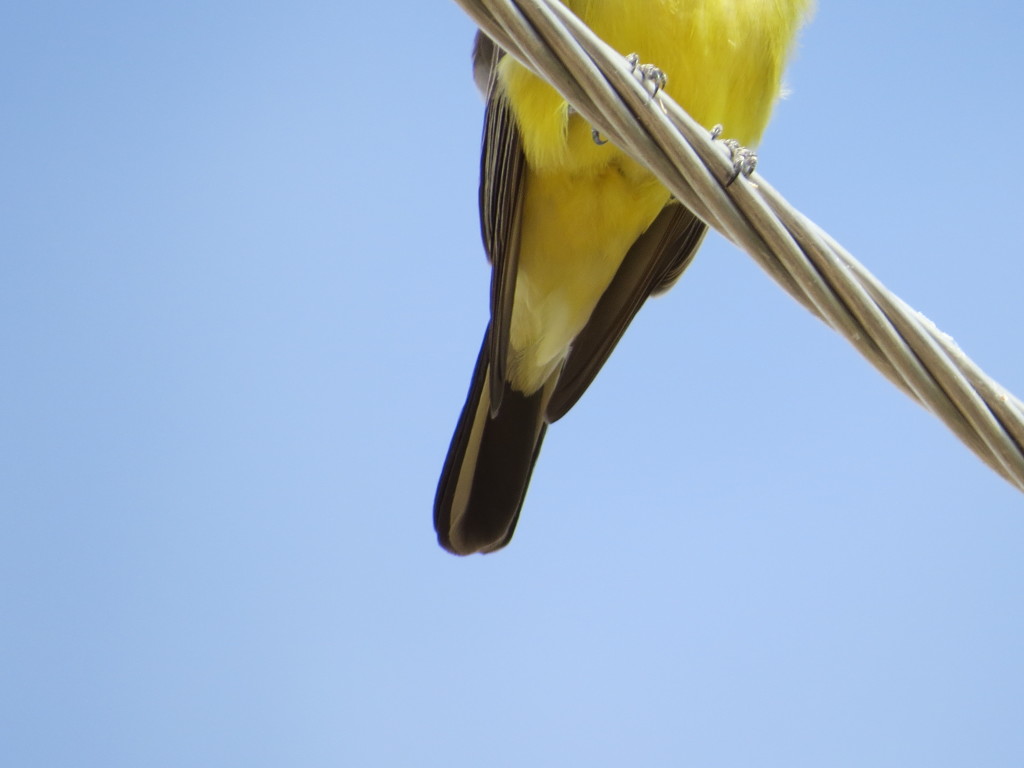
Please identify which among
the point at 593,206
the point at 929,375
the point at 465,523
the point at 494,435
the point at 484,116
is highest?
the point at 484,116

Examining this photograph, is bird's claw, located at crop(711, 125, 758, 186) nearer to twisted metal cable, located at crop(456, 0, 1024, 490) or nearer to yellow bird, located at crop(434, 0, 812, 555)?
twisted metal cable, located at crop(456, 0, 1024, 490)

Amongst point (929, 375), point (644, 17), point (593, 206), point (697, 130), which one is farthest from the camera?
point (593, 206)

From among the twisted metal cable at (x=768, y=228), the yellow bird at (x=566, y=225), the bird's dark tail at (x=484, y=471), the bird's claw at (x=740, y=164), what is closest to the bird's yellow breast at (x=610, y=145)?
the yellow bird at (x=566, y=225)

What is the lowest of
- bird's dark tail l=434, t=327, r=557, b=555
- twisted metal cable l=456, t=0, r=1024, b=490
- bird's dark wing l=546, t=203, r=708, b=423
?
twisted metal cable l=456, t=0, r=1024, b=490

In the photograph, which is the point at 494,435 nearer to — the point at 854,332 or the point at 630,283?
the point at 630,283

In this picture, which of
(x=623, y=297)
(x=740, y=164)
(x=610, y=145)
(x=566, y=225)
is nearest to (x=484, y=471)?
(x=623, y=297)

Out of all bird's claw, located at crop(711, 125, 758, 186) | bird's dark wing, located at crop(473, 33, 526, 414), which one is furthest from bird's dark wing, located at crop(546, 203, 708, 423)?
bird's claw, located at crop(711, 125, 758, 186)

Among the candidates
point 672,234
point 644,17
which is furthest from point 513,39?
point 672,234

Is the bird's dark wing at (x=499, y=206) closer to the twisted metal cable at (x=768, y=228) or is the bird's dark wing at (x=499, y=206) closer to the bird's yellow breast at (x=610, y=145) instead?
the bird's yellow breast at (x=610, y=145)
